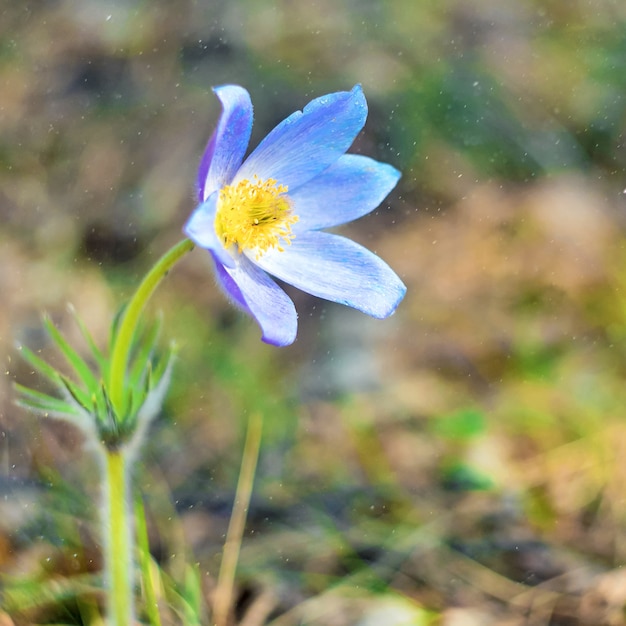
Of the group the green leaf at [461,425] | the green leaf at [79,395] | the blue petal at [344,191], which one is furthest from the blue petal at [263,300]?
the green leaf at [461,425]

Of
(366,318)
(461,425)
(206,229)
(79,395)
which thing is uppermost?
(206,229)

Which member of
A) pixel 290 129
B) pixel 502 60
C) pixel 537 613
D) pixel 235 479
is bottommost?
pixel 537 613

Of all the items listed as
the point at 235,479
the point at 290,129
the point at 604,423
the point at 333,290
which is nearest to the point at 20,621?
the point at 235,479

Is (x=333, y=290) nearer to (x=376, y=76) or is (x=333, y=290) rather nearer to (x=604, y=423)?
(x=604, y=423)

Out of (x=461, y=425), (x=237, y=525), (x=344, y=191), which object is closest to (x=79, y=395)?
(x=344, y=191)

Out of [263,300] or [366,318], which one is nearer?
[263,300]

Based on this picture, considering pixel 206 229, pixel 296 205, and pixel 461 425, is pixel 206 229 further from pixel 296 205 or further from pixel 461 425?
pixel 461 425
